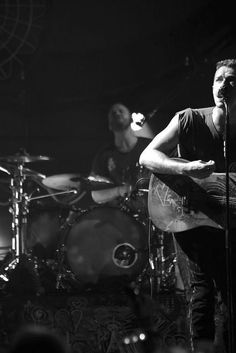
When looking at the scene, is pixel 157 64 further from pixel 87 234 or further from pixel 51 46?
pixel 87 234

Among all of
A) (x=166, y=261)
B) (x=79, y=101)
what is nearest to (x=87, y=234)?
(x=166, y=261)

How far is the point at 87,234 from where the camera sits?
6.93 metres

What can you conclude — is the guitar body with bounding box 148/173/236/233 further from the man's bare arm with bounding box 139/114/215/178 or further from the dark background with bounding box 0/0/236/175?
the dark background with bounding box 0/0/236/175

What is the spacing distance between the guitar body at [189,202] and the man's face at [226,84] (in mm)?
442

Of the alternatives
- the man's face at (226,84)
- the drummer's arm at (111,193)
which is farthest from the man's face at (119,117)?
the man's face at (226,84)

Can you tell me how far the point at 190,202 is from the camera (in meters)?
3.74

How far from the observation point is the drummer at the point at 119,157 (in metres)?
7.34

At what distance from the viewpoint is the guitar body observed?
144 inches

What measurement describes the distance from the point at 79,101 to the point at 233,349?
666cm

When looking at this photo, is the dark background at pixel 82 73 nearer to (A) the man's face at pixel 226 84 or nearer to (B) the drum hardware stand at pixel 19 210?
(B) the drum hardware stand at pixel 19 210

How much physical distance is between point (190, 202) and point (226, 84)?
716mm

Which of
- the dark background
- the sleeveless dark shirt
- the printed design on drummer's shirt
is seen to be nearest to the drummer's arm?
the printed design on drummer's shirt

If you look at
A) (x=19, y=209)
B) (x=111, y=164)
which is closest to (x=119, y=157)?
(x=111, y=164)

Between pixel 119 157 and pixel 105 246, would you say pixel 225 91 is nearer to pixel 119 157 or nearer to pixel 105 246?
pixel 105 246
